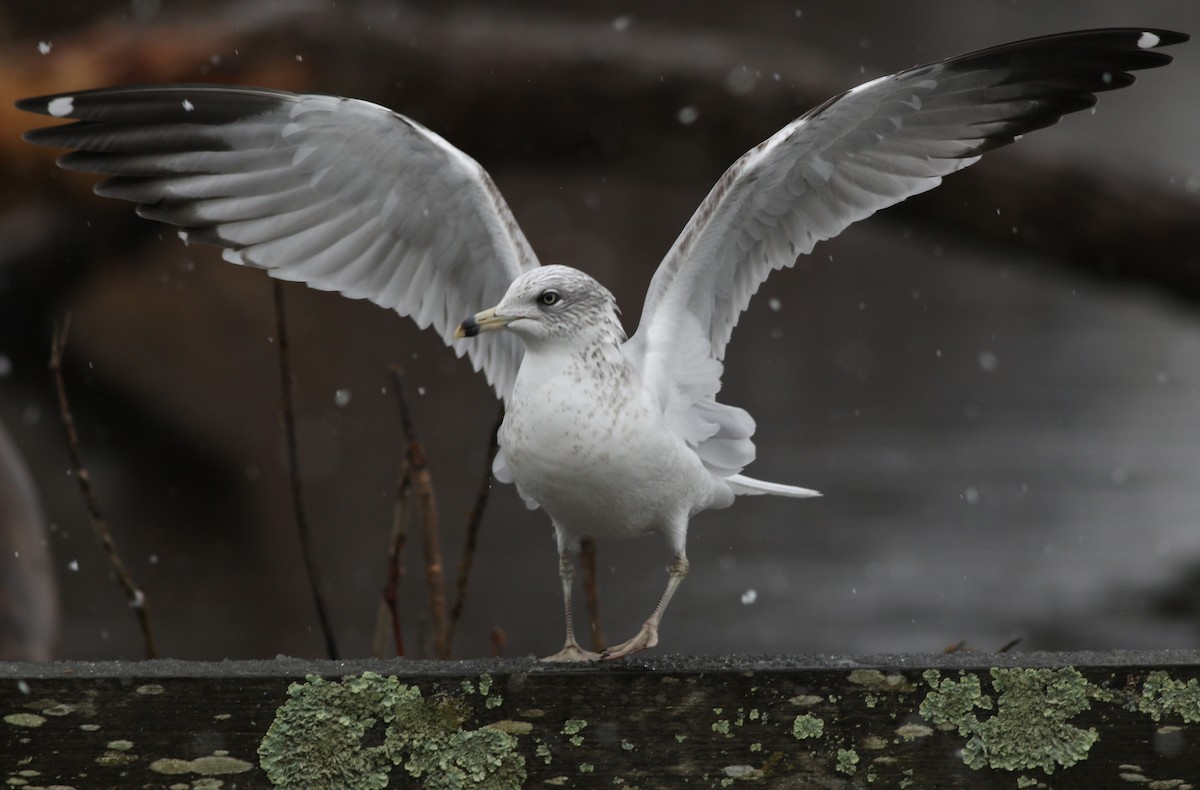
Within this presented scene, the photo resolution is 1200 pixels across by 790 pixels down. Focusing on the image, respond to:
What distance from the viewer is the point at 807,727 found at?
1077 millimetres

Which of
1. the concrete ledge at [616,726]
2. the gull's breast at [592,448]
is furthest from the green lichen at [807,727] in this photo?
the gull's breast at [592,448]

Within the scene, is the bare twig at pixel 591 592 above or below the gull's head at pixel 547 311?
below

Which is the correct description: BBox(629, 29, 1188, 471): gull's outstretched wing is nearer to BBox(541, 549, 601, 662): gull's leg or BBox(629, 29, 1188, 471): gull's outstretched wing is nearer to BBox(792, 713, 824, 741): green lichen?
BBox(541, 549, 601, 662): gull's leg

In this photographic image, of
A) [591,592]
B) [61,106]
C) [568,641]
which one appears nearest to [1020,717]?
[568,641]

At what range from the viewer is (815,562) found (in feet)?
12.8

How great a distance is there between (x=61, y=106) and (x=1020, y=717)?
1.12 m

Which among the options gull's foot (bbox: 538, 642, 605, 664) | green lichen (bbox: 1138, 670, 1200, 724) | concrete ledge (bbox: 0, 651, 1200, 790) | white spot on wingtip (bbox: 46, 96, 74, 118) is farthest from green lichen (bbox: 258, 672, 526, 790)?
white spot on wingtip (bbox: 46, 96, 74, 118)

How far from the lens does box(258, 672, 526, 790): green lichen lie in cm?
107

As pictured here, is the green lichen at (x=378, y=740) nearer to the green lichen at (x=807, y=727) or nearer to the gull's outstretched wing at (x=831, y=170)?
the green lichen at (x=807, y=727)

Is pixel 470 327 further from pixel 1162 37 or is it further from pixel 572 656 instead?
pixel 1162 37

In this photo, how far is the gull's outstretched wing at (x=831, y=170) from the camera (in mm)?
1427

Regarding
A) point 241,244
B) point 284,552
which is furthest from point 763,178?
point 284,552

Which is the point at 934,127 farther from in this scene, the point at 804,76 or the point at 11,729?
the point at 11,729

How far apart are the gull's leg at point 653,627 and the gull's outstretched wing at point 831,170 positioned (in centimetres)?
14
